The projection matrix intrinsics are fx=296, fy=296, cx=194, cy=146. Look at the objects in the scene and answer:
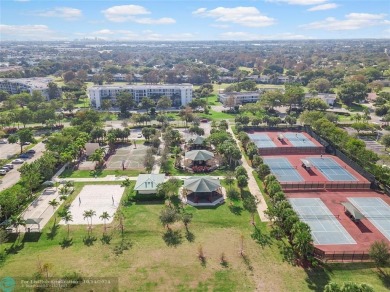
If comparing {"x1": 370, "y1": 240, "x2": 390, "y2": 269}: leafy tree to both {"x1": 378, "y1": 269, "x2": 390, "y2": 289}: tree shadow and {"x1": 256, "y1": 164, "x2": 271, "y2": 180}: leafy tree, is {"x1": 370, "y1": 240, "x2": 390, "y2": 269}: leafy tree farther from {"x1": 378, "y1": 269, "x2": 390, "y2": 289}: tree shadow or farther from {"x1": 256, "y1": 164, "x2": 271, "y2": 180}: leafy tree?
{"x1": 256, "y1": 164, "x2": 271, "y2": 180}: leafy tree

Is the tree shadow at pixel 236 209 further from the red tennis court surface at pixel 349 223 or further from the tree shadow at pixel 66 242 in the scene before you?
the tree shadow at pixel 66 242

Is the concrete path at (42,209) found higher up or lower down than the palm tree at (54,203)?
lower down

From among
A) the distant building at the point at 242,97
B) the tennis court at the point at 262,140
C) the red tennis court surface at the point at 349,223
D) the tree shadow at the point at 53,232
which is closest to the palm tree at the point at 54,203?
the tree shadow at the point at 53,232

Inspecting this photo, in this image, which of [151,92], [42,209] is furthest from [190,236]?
[151,92]

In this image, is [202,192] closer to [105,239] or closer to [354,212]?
[105,239]

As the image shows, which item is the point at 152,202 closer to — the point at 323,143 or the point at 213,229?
the point at 213,229

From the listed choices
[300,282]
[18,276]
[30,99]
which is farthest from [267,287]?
[30,99]

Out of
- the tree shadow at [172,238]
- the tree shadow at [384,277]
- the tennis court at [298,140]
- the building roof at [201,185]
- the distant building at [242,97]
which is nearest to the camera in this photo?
the tree shadow at [384,277]
